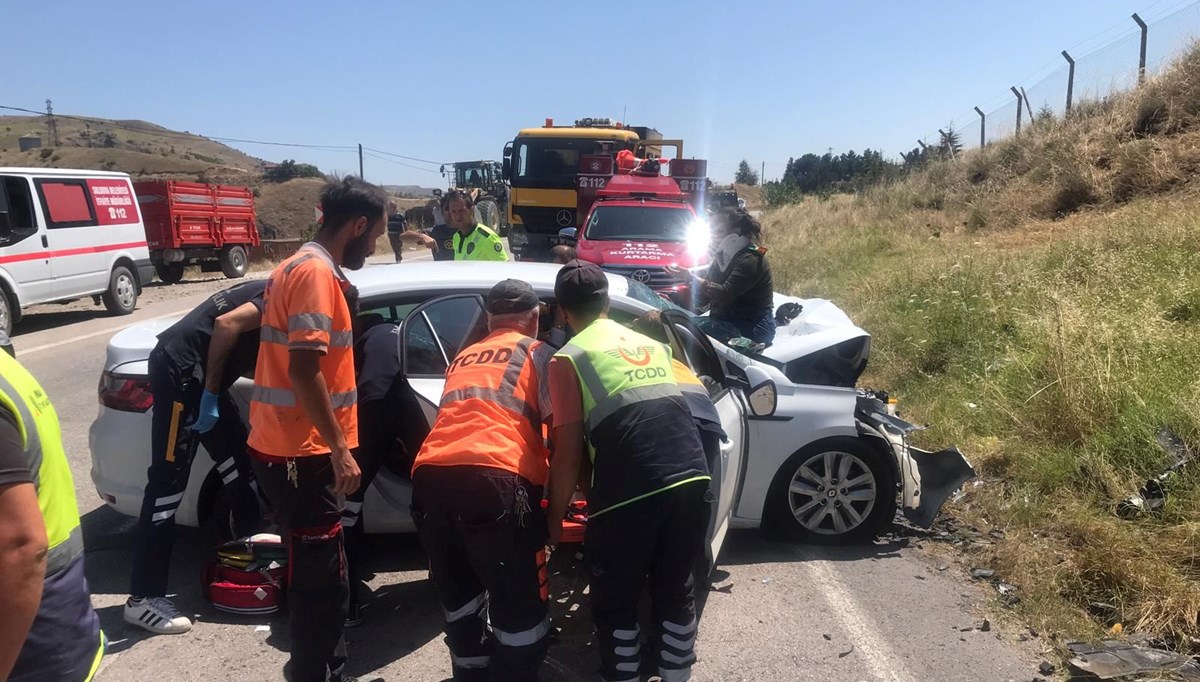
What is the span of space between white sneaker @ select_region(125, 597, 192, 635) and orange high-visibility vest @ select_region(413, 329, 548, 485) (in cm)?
166

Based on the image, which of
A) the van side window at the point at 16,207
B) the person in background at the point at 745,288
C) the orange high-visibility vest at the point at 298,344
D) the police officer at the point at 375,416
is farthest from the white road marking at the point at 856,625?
the van side window at the point at 16,207

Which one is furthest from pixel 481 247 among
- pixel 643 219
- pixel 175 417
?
pixel 643 219

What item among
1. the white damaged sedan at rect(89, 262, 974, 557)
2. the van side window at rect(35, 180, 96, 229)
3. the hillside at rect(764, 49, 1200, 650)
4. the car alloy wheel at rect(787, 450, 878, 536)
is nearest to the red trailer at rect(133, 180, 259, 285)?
the van side window at rect(35, 180, 96, 229)

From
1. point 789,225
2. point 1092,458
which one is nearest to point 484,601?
point 1092,458

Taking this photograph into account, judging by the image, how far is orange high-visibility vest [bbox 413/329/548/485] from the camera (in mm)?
2490

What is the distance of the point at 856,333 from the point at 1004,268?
550 centimetres

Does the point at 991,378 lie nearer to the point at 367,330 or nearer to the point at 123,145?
the point at 367,330

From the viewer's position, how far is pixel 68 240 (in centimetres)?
1148

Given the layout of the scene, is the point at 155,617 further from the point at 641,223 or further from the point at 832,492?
the point at 641,223

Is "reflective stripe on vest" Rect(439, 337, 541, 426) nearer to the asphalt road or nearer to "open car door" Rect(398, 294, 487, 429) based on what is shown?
"open car door" Rect(398, 294, 487, 429)

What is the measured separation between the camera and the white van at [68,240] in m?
10.5

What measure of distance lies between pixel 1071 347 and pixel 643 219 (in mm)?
5930

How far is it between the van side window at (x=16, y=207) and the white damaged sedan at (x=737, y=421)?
8.42 meters

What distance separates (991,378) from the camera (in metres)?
6.18
